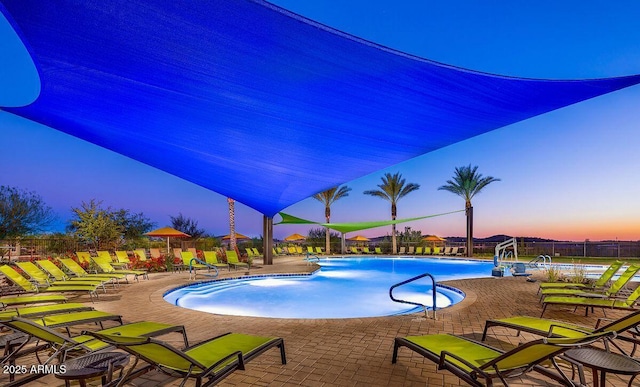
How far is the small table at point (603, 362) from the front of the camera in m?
2.46

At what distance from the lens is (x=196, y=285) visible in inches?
388

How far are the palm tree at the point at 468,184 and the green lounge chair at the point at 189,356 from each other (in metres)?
22.8

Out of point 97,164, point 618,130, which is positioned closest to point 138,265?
point 618,130

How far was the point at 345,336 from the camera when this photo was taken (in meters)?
4.51

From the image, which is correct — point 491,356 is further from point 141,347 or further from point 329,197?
point 329,197

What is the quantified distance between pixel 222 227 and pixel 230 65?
55237mm

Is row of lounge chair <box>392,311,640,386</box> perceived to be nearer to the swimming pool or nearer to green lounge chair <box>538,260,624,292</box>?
green lounge chair <box>538,260,624,292</box>

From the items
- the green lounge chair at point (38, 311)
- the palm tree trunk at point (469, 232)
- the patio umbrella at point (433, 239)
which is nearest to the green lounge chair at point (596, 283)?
the green lounge chair at point (38, 311)

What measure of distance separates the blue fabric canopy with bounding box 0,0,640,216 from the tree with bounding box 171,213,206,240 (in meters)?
23.9

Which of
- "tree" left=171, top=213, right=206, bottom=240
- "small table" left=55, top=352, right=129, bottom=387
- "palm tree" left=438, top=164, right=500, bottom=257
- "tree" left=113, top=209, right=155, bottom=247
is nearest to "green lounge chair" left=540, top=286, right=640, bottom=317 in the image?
"small table" left=55, top=352, right=129, bottom=387

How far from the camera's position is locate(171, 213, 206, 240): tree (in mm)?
29281

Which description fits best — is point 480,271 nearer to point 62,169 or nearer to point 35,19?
point 35,19

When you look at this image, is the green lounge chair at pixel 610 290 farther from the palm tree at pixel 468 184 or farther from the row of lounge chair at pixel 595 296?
the palm tree at pixel 468 184

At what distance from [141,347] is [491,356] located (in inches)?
100
